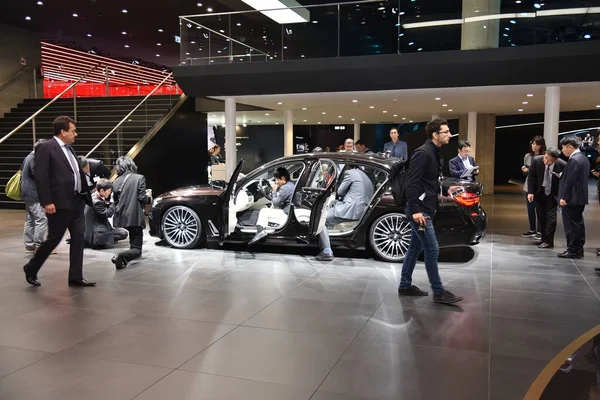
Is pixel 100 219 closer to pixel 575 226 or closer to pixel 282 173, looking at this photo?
pixel 282 173

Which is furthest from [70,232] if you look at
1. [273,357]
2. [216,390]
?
[216,390]

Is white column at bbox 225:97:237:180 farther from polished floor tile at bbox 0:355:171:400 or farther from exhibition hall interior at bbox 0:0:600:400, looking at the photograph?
polished floor tile at bbox 0:355:171:400

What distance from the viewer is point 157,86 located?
1691cm

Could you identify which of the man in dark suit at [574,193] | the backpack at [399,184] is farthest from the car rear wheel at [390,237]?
the man in dark suit at [574,193]

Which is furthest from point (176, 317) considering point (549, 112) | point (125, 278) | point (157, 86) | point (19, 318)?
point (157, 86)

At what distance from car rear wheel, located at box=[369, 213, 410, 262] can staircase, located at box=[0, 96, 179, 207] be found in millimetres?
8526

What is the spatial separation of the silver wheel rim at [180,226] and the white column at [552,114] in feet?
28.8

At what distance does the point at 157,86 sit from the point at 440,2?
9.24 metres

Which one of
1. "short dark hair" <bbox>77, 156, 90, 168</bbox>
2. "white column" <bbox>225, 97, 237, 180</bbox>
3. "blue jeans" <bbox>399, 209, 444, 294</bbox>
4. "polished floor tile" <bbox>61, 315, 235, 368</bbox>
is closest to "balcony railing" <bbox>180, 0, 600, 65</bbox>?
"white column" <bbox>225, 97, 237, 180</bbox>

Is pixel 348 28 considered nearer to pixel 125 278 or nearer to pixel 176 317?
pixel 125 278

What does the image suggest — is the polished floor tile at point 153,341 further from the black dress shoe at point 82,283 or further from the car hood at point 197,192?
the car hood at point 197,192

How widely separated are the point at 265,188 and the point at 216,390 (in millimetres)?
5144

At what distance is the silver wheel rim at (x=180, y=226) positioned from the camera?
25.0ft

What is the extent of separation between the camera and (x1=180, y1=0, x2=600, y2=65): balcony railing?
36.4ft
